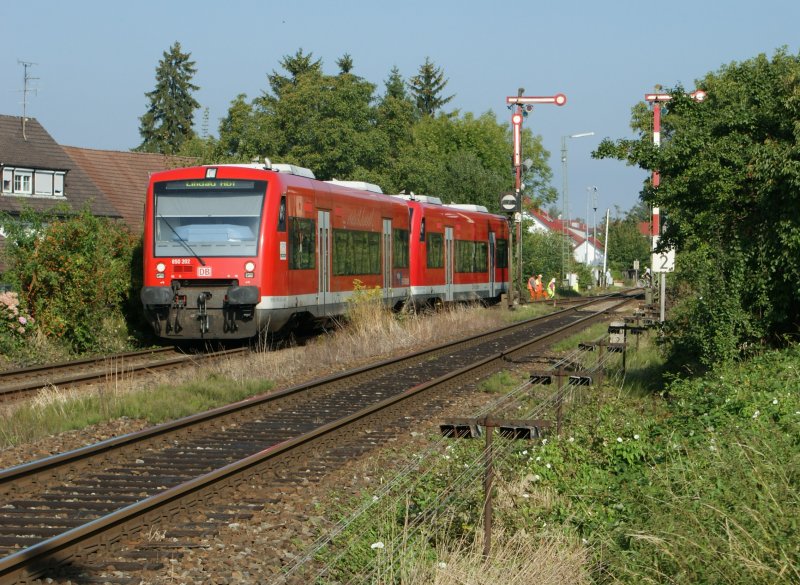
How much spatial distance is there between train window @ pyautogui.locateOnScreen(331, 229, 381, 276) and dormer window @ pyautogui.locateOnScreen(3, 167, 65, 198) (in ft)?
97.6

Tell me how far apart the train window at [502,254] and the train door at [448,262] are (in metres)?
6.30

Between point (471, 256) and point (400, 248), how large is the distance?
24.1 ft

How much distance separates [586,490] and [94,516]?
11.7 ft

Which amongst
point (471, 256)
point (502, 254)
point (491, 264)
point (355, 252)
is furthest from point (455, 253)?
point (355, 252)

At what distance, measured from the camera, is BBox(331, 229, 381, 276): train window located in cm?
2205

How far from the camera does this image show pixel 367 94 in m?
50.3

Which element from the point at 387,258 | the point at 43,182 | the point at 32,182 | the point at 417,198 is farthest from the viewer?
the point at 43,182

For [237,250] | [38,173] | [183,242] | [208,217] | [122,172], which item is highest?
[122,172]

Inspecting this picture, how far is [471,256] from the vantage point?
3359 centimetres

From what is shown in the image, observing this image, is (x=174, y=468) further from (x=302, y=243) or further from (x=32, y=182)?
(x=32, y=182)

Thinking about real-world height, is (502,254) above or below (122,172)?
below

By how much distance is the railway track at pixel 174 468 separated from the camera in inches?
272

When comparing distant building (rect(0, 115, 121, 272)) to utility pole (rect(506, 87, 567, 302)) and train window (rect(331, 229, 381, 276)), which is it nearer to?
utility pole (rect(506, 87, 567, 302))

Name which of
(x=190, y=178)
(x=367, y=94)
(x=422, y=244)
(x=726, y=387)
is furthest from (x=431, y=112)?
(x=726, y=387)
